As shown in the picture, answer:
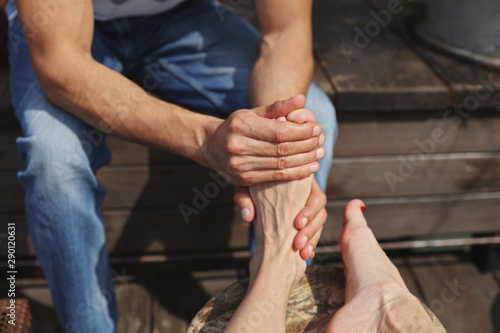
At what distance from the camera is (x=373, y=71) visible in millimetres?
1951

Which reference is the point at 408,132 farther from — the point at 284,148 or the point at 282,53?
the point at 284,148

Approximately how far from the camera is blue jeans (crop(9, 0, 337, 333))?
132cm

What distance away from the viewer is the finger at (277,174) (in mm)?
1267

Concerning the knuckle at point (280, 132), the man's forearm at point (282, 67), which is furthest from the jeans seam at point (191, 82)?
the knuckle at point (280, 132)

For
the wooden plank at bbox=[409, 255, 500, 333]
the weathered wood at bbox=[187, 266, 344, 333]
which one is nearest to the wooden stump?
the weathered wood at bbox=[187, 266, 344, 333]

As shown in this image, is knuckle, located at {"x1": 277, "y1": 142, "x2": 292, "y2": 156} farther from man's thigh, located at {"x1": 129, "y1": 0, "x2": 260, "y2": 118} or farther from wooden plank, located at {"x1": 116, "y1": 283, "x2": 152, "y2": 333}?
wooden plank, located at {"x1": 116, "y1": 283, "x2": 152, "y2": 333}

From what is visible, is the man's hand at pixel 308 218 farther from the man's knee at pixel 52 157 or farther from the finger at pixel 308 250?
the man's knee at pixel 52 157

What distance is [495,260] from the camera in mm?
2311

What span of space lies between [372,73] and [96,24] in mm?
1036

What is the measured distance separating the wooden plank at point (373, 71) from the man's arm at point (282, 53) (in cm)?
33

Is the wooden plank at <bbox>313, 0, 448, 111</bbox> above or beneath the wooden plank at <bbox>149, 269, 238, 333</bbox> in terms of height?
above

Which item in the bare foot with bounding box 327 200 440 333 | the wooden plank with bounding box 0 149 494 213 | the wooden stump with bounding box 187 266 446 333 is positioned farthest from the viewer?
the wooden plank with bounding box 0 149 494 213

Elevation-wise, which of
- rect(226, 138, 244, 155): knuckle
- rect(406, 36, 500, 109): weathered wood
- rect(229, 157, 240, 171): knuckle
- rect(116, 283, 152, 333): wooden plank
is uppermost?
rect(226, 138, 244, 155): knuckle
